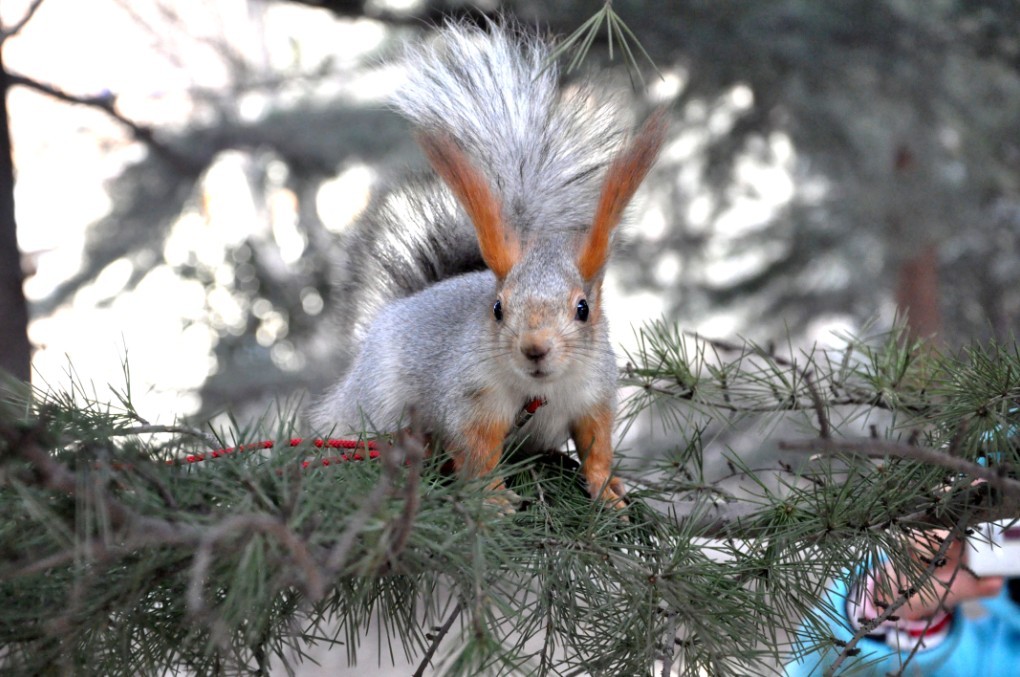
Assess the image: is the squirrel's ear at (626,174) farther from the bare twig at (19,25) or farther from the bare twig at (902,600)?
the bare twig at (19,25)

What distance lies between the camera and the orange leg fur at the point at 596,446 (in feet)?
3.18

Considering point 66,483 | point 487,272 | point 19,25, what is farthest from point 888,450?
point 19,25

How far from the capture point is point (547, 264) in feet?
3.20

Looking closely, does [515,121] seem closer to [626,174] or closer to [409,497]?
[626,174]

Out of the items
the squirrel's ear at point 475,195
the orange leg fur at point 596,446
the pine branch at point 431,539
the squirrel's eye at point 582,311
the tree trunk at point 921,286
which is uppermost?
the tree trunk at point 921,286

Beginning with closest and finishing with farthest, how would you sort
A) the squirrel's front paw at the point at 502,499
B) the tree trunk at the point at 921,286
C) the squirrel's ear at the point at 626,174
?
the squirrel's front paw at the point at 502,499 → the squirrel's ear at the point at 626,174 → the tree trunk at the point at 921,286

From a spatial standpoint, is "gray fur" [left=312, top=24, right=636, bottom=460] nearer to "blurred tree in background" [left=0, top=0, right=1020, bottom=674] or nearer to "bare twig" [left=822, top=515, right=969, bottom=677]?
"blurred tree in background" [left=0, top=0, right=1020, bottom=674]

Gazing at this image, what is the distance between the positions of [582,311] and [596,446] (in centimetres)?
14

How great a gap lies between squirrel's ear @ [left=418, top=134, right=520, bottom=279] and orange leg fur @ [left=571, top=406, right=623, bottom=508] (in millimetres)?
180

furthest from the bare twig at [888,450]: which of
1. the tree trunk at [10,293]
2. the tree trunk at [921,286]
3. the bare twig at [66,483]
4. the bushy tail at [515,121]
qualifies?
the tree trunk at [921,286]

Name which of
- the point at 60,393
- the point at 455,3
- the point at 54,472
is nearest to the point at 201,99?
the point at 455,3

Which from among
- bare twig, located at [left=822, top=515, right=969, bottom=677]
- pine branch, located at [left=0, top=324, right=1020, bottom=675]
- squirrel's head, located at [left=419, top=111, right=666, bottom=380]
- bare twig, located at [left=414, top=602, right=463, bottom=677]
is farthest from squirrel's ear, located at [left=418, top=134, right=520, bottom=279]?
bare twig, located at [left=822, top=515, right=969, bottom=677]

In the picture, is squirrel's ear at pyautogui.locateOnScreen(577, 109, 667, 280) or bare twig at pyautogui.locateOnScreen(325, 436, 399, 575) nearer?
bare twig at pyautogui.locateOnScreen(325, 436, 399, 575)

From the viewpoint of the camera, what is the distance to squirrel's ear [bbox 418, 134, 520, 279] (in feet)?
2.95
